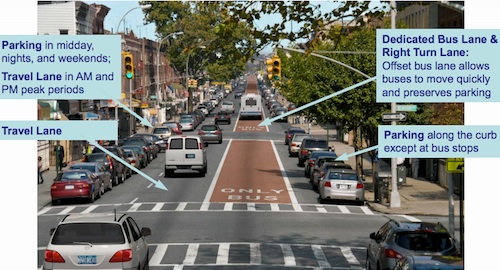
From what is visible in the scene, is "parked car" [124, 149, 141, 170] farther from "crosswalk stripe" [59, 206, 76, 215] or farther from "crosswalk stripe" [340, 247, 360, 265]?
"crosswalk stripe" [340, 247, 360, 265]

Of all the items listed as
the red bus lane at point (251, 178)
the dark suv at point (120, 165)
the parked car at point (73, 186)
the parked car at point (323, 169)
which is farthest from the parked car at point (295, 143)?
the parked car at point (73, 186)

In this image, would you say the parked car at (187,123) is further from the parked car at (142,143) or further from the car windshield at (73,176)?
the car windshield at (73,176)

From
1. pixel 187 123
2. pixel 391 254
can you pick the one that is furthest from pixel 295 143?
pixel 391 254

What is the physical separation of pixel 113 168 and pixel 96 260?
31620 mm

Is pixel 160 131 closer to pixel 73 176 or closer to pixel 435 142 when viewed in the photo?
pixel 73 176

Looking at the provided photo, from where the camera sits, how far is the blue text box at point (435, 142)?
1396 cm

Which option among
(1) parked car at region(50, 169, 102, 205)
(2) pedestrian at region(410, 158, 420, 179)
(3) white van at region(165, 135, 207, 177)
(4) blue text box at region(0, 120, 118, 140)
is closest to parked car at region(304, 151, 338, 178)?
(2) pedestrian at region(410, 158, 420, 179)

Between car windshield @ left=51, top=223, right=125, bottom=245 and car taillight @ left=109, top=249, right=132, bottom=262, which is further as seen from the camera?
car windshield @ left=51, top=223, right=125, bottom=245

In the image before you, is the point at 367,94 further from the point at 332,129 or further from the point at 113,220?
the point at 332,129

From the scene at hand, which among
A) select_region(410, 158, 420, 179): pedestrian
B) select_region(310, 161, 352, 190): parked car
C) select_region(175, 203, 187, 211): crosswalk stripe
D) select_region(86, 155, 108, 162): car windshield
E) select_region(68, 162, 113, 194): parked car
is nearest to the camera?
select_region(175, 203, 187, 211): crosswalk stripe

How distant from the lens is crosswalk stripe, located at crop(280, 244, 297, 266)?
86.9ft

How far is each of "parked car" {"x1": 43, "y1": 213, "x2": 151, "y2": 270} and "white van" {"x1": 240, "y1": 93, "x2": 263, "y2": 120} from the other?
100334 mm

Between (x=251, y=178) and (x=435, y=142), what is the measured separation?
1586 inches

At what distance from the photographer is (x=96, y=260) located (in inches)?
756
